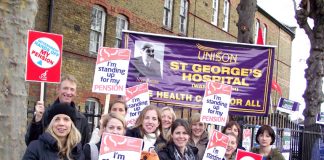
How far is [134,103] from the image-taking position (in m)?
7.66

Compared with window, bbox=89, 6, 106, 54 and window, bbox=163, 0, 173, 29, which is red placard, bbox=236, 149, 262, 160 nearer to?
window, bbox=89, 6, 106, 54

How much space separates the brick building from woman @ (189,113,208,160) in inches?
312

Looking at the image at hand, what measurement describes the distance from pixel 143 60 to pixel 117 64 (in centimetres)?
302

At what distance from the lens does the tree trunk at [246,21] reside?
11828 mm

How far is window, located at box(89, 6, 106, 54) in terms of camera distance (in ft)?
57.8

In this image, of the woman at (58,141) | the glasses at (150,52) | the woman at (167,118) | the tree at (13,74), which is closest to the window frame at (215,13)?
the glasses at (150,52)

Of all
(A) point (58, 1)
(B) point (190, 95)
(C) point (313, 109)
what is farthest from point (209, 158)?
(A) point (58, 1)

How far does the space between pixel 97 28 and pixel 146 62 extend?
8.20m

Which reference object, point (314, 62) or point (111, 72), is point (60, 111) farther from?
point (314, 62)

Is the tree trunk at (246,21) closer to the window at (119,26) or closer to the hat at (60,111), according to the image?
the hat at (60,111)

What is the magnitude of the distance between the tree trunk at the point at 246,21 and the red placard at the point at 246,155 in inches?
228

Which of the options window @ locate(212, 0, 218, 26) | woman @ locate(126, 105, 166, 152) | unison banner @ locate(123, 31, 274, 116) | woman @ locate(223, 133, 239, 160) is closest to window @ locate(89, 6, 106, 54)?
unison banner @ locate(123, 31, 274, 116)

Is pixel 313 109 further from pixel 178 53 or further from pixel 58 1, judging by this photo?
pixel 58 1

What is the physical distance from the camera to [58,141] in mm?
4645
